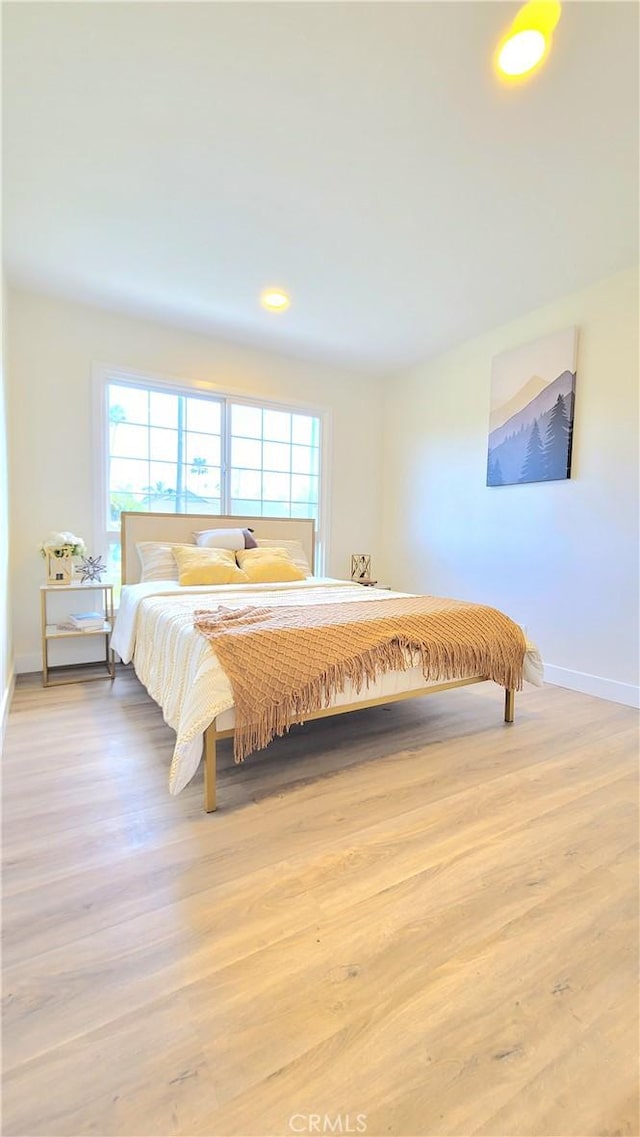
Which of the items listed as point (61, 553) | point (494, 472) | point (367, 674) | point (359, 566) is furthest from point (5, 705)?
point (494, 472)

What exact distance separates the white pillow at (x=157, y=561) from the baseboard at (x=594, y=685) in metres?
2.80

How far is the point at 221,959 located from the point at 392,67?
2.76 m

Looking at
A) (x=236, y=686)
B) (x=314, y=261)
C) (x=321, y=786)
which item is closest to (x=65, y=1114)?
(x=236, y=686)

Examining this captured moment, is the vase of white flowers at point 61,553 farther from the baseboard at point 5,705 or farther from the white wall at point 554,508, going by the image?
the white wall at point 554,508

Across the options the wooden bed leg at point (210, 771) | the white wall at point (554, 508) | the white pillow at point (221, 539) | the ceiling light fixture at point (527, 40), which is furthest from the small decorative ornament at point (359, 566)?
the ceiling light fixture at point (527, 40)

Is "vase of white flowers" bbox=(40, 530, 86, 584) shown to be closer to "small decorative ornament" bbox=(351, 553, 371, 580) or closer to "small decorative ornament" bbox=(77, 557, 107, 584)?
"small decorative ornament" bbox=(77, 557, 107, 584)

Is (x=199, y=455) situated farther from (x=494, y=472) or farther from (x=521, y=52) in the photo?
(x=521, y=52)

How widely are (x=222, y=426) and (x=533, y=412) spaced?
2481mm

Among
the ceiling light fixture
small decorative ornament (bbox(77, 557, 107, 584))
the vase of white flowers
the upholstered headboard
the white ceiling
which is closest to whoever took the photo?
the ceiling light fixture

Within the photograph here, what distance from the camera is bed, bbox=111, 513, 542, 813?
170 centimetres

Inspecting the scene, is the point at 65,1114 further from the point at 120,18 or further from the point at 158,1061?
the point at 120,18

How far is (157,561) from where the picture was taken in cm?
340
